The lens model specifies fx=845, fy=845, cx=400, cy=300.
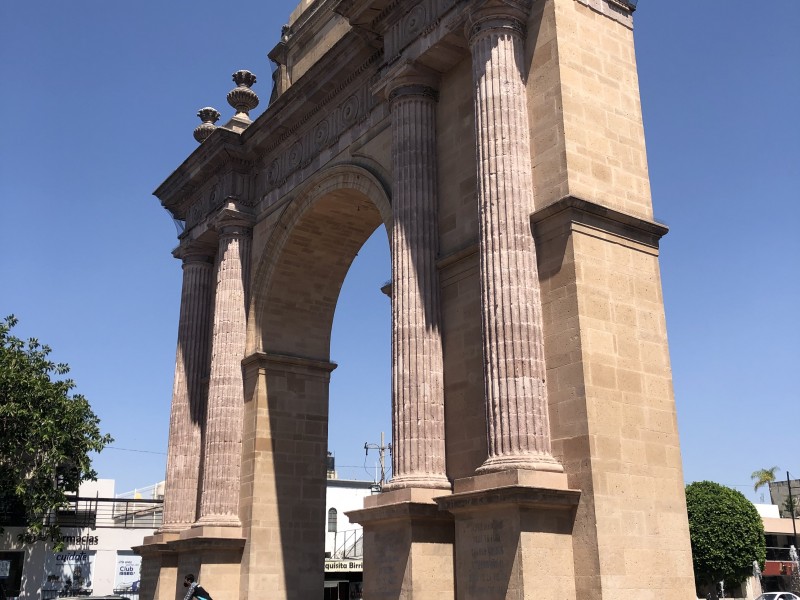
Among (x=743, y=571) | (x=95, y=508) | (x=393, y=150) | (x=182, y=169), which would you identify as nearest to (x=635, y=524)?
(x=393, y=150)

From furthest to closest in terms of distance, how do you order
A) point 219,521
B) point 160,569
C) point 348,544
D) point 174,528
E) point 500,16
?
point 348,544 < point 174,528 < point 160,569 < point 219,521 < point 500,16

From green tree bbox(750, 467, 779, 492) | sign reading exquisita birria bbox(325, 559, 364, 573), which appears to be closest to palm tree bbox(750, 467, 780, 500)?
green tree bbox(750, 467, 779, 492)

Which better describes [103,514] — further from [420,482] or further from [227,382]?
[420,482]

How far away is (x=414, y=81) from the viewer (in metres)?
15.9

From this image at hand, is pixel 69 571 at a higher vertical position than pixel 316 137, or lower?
lower

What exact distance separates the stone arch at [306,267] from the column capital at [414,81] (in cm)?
410

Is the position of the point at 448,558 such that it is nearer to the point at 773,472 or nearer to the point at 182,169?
the point at 182,169

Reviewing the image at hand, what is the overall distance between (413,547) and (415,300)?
410 cm

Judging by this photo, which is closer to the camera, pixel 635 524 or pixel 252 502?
pixel 635 524

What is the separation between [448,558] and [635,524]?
3.11 metres

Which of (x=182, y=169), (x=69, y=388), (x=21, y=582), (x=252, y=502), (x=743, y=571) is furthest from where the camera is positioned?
(x=743, y=571)

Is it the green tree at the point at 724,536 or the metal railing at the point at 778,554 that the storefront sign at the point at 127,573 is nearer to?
the green tree at the point at 724,536

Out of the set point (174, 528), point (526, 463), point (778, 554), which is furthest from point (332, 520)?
point (526, 463)

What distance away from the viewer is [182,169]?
24.2 metres
